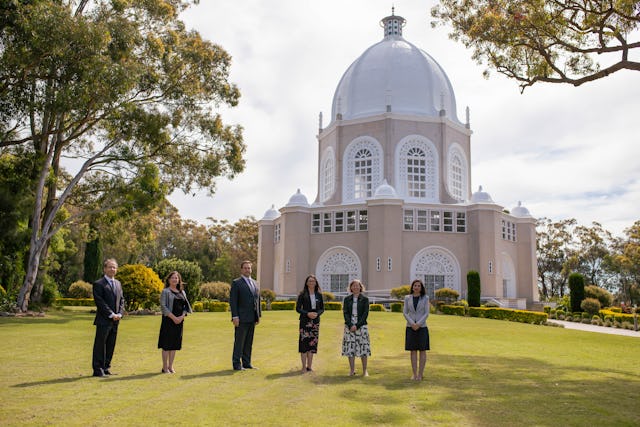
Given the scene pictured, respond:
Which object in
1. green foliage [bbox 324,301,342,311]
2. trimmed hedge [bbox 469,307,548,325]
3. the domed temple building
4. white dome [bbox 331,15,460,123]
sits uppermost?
white dome [bbox 331,15,460,123]

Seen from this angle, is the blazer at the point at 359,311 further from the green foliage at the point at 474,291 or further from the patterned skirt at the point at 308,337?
the green foliage at the point at 474,291

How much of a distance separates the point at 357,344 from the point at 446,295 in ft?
76.7

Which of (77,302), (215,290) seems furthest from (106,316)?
(77,302)

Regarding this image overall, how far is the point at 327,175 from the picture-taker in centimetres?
4306

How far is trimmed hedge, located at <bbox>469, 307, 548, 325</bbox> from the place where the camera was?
25.4m

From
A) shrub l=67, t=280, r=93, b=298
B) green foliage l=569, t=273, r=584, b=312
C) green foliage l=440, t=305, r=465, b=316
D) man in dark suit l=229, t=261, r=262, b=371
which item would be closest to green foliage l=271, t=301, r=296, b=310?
green foliage l=440, t=305, r=465, b=316

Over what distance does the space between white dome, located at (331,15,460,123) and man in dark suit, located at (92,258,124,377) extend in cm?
3336

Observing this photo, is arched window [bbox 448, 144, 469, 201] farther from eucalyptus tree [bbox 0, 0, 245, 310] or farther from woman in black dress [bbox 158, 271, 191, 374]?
woman in black dress [bbox 158, 271, 191, 374]

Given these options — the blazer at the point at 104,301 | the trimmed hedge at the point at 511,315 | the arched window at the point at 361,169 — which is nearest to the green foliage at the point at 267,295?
the arched window at the point at 361,169

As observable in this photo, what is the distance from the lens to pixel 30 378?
8023mm

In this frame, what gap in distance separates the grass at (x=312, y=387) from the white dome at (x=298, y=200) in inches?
937

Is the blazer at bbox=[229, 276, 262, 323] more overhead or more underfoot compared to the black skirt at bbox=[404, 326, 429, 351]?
more overhead

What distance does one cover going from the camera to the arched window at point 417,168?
39594 millimetres

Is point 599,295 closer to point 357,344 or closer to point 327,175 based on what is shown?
point 327,175
